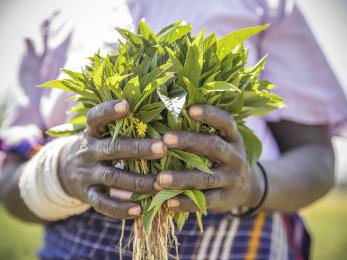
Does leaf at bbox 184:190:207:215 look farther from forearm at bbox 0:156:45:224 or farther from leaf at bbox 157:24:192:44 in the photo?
forearm at bbox 0:156:45:224

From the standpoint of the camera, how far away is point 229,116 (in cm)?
138

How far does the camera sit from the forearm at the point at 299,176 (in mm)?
1814

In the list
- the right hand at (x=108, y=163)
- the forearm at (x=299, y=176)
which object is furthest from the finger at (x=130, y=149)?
the forearm at (x=299, y=176)

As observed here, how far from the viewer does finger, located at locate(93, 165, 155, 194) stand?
135 centimetres

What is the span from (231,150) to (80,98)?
17.1 inches

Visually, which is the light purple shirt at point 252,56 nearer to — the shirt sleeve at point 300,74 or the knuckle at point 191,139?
the shirt sleeve at point 300,74

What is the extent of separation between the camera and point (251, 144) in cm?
157

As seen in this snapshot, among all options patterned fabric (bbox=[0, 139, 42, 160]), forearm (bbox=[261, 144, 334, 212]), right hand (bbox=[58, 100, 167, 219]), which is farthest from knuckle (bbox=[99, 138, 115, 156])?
patterned fabric (bbox=[0, 139, 42, 160])

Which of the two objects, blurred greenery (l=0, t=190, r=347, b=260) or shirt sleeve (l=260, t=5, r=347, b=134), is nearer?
shirt sleeve (l=260, t=5, r=347, b=134)

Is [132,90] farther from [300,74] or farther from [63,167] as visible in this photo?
[300,74]

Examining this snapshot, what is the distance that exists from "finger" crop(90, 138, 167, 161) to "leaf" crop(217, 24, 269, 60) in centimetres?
30

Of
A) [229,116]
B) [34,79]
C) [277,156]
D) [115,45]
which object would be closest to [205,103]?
[229,116]

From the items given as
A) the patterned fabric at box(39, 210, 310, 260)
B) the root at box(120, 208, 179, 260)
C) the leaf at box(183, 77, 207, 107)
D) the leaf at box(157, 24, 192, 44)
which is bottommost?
the patterned fabric at box(39, 210, 310, 260)

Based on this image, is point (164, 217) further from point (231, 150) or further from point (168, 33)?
point (168, 33)
